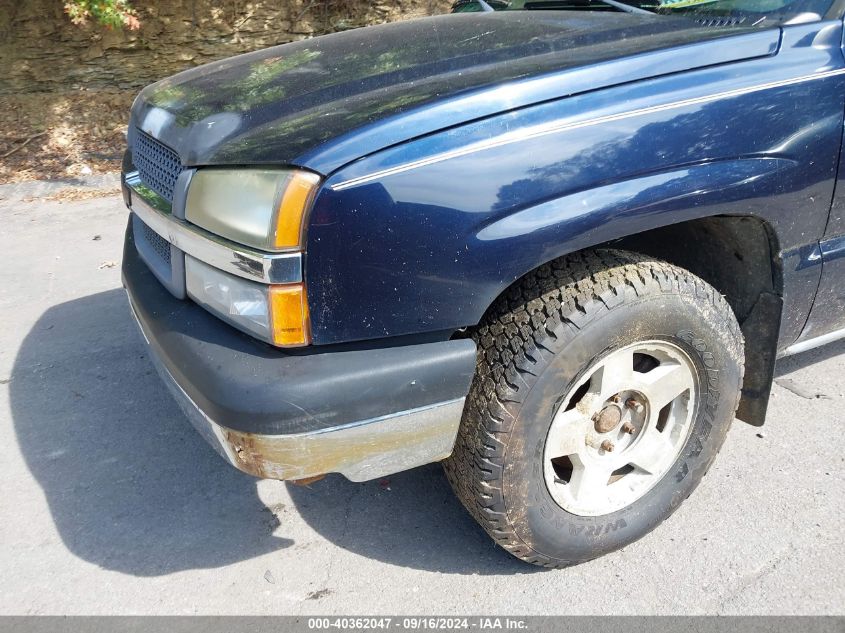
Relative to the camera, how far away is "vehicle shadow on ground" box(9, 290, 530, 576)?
2525 millimetres

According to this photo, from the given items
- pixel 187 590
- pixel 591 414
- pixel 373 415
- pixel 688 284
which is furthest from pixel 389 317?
pixel 187 590

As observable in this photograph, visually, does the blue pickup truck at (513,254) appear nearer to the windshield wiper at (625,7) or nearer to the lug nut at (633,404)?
the lug nut at (633,404)

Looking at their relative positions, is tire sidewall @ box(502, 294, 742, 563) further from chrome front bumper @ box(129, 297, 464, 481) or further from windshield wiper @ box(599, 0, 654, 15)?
windshield wiper @ box(599, 0, 654, 15)

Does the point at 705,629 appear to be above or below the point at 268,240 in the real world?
below

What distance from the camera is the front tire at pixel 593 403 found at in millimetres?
2068

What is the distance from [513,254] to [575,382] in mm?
436

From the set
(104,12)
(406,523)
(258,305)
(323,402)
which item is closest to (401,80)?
(258,305)

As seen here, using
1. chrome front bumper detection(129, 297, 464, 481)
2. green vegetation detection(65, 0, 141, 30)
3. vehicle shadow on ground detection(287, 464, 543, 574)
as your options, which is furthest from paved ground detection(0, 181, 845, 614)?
green vegetation detection(65, 0, 141, 30)

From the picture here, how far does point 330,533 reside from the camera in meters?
2.61

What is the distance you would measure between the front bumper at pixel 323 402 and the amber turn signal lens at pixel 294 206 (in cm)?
29

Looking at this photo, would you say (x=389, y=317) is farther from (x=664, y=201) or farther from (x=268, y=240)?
(x=664, y=201)

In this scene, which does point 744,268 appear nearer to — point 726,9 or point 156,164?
point 726,9

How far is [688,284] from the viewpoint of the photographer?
224 cm

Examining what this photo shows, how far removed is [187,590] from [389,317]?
1137 millimetres
